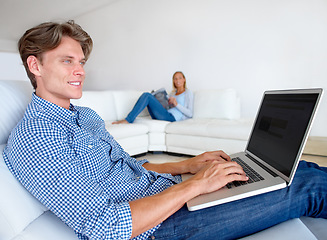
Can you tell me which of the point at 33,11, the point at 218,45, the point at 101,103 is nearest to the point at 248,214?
the point at 101,103

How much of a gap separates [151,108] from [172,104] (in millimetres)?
348

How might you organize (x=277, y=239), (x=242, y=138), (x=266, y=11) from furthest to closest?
(x=266, y=11)
(x=242, y=138)
(x=277, y=239)

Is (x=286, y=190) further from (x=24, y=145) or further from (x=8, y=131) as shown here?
(x=8, y=131)

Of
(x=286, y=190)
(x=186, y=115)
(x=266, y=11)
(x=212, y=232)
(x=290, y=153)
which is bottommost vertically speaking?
(x=186, y=115)

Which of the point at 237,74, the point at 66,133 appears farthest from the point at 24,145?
the point at 237,74

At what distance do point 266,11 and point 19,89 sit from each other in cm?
380

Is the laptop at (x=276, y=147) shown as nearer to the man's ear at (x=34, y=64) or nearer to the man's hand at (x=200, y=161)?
the man's hand at (x=200, y=161)

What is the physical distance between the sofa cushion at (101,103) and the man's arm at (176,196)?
109 inches

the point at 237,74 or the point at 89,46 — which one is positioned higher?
the point at 89,46

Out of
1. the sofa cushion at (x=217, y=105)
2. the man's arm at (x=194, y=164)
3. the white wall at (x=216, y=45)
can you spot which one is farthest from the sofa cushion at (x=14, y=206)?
the white wall at (x=216, y=45)

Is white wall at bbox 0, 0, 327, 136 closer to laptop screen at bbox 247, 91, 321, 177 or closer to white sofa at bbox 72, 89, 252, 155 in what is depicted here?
white sofa at bbox 72, 89, 252, 155

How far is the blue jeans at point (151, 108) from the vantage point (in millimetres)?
3365

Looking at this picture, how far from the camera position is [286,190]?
759 mm

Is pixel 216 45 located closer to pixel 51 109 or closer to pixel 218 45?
pixel 218 45
